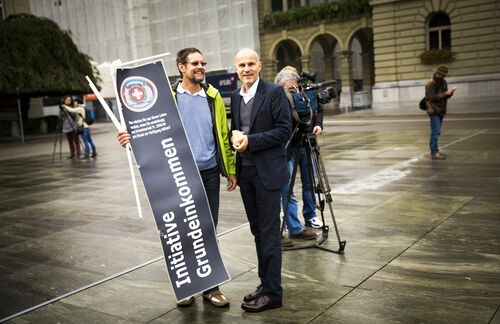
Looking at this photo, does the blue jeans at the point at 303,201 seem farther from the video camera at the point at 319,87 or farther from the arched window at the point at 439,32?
the arched window at the point at 439,32

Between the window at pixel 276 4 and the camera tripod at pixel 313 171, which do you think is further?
the window at pixel 276 4

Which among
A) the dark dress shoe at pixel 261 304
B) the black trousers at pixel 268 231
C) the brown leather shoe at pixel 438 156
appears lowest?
the dark dress shoe at pixel 261 304

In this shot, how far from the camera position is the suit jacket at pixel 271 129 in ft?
12.6

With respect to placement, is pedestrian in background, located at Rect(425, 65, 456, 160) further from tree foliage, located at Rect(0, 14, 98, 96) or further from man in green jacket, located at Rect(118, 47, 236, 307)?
tree foliage, located at Rect(0, 14, 98, 96)

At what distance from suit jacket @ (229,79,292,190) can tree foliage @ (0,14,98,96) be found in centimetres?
2658

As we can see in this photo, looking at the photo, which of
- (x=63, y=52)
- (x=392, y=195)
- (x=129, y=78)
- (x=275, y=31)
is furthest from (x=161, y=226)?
(x=275, y=31)

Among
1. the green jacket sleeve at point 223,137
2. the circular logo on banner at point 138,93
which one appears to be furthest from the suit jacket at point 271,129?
the circular logo on banner at point 138,93

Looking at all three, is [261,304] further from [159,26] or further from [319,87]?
[159,26]

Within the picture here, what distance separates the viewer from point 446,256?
473 cm

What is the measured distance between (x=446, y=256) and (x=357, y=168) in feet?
17.9

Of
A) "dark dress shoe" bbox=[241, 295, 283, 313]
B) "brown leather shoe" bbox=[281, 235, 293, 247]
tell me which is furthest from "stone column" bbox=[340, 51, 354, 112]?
"dark dress shoe" bbox=[241, 295, 283, 313]

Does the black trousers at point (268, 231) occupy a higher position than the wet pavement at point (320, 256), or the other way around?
the black trousers at point (268, 231)

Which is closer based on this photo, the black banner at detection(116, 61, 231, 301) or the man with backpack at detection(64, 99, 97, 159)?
the black banner at detection(116, 61, 231, 301)

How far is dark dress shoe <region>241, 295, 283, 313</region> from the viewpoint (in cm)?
383
